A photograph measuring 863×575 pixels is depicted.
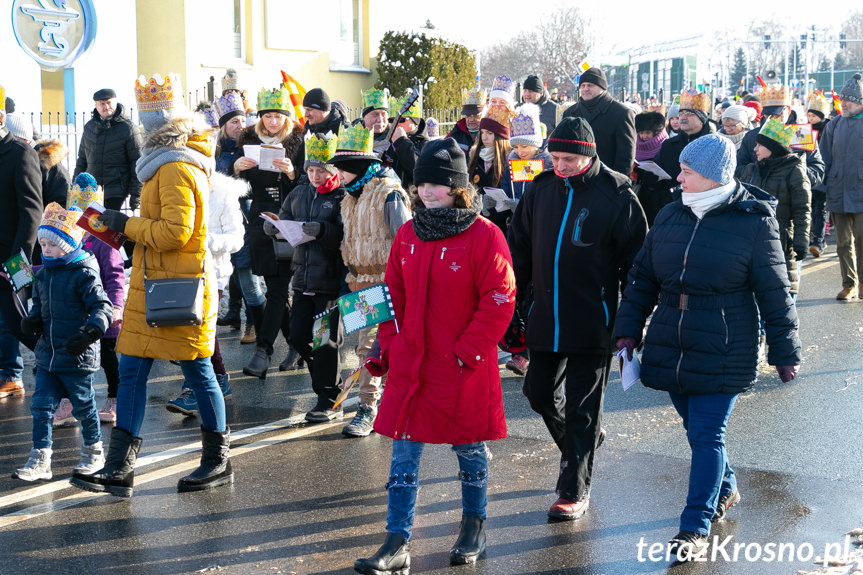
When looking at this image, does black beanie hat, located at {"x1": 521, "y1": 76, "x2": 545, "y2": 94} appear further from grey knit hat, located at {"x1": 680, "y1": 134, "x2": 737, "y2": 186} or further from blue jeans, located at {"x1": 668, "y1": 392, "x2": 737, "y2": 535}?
blue jeans, located at {"x1": 668, "y1": 392, "x2": 737, "y2": 535}

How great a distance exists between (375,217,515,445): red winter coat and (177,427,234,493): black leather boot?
1467mm

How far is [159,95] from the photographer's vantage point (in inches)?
220

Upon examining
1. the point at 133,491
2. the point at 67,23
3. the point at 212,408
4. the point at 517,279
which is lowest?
the point at 133,491

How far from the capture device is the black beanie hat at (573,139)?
5.07 metres

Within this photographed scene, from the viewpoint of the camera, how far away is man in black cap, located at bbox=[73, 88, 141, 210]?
10.9 meters

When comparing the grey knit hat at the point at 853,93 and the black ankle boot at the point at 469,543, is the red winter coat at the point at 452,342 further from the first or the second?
the grey knit hat at the point at 853,93

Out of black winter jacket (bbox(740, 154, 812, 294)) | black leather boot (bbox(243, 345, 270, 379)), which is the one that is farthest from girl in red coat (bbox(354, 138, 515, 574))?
black winter jacket (bbox(740, 154, 812, 294))

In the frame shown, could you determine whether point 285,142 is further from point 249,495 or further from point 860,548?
point 860,548

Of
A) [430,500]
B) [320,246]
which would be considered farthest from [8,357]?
[430,500]

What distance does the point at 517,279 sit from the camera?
5426 millimetres

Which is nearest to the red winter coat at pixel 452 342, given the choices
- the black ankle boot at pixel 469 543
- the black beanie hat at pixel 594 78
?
the black ankle boot at pixel 469 543

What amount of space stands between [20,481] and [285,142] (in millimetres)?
3860

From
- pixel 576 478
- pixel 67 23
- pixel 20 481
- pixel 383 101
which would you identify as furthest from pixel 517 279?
pixel 67 23

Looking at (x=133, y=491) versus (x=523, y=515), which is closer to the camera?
(x=523, y=515)
